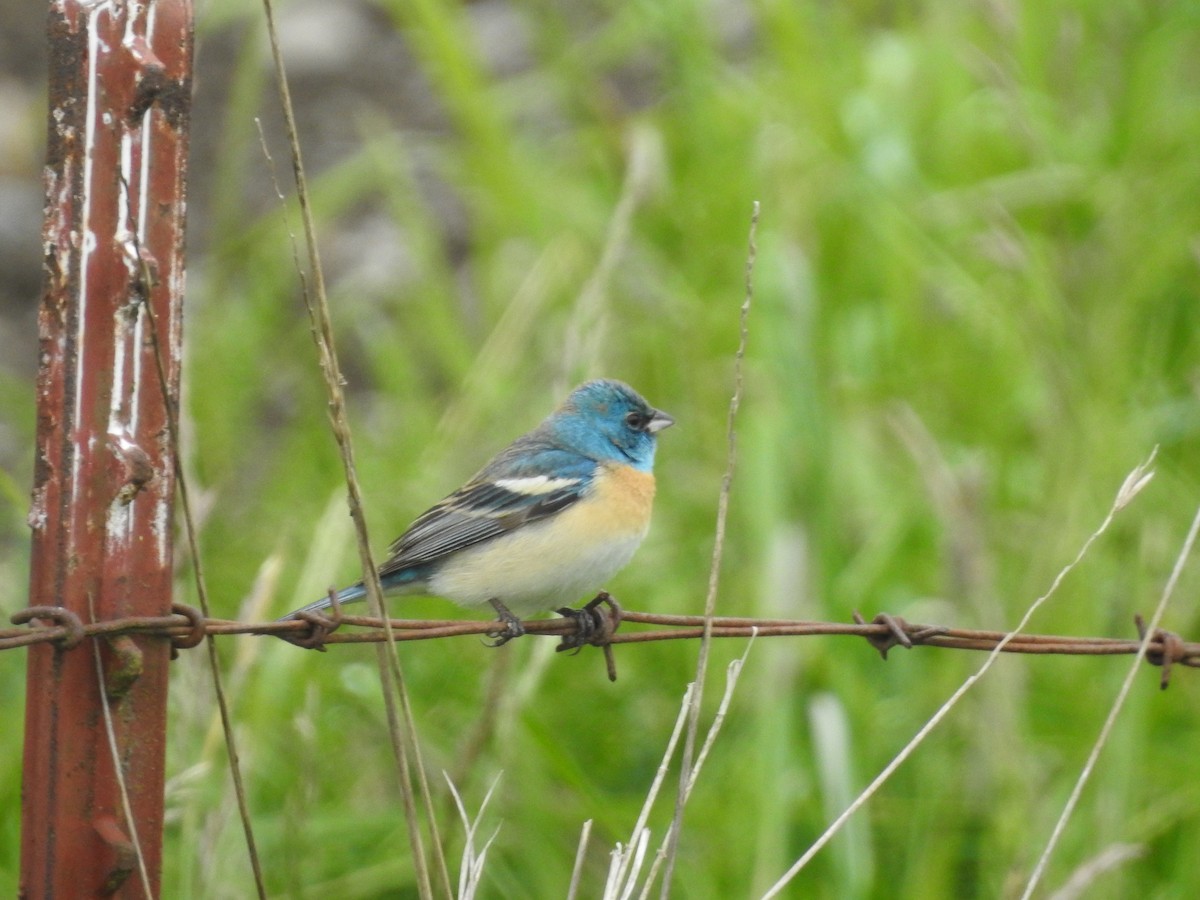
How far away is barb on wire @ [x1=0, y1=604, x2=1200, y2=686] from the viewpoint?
6.61 ft

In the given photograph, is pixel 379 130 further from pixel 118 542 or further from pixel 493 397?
pixel 118 542

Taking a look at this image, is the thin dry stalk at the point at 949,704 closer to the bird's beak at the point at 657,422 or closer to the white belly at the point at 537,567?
the white belly at the point at 537,567

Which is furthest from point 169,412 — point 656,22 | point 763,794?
point 656,22

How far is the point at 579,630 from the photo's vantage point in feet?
9.89

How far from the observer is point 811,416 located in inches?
160

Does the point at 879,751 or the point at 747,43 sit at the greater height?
the point at 747,43

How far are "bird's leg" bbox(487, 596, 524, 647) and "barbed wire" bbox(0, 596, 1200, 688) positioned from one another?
0.03 m

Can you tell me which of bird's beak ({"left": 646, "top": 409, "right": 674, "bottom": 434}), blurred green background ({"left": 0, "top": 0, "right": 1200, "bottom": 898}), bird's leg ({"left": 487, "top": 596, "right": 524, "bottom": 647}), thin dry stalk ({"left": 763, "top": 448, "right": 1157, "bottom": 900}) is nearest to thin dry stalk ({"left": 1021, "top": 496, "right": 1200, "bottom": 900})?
thin dry stalk ({"left": 763, "top": 448, "right": 1157, "bottom": 900})

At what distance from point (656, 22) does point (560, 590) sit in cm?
226

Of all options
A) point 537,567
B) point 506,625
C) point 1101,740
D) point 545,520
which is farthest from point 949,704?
point 545,520

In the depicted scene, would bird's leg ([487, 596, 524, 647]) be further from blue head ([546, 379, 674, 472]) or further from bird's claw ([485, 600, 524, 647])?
blue head ([546, 379, 674, 472])

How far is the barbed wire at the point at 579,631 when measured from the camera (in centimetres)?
201

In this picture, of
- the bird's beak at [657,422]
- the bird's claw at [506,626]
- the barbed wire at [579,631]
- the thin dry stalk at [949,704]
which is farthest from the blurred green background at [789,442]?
the thin dry stalk at [949,704]

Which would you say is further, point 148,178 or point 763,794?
point 763,794
